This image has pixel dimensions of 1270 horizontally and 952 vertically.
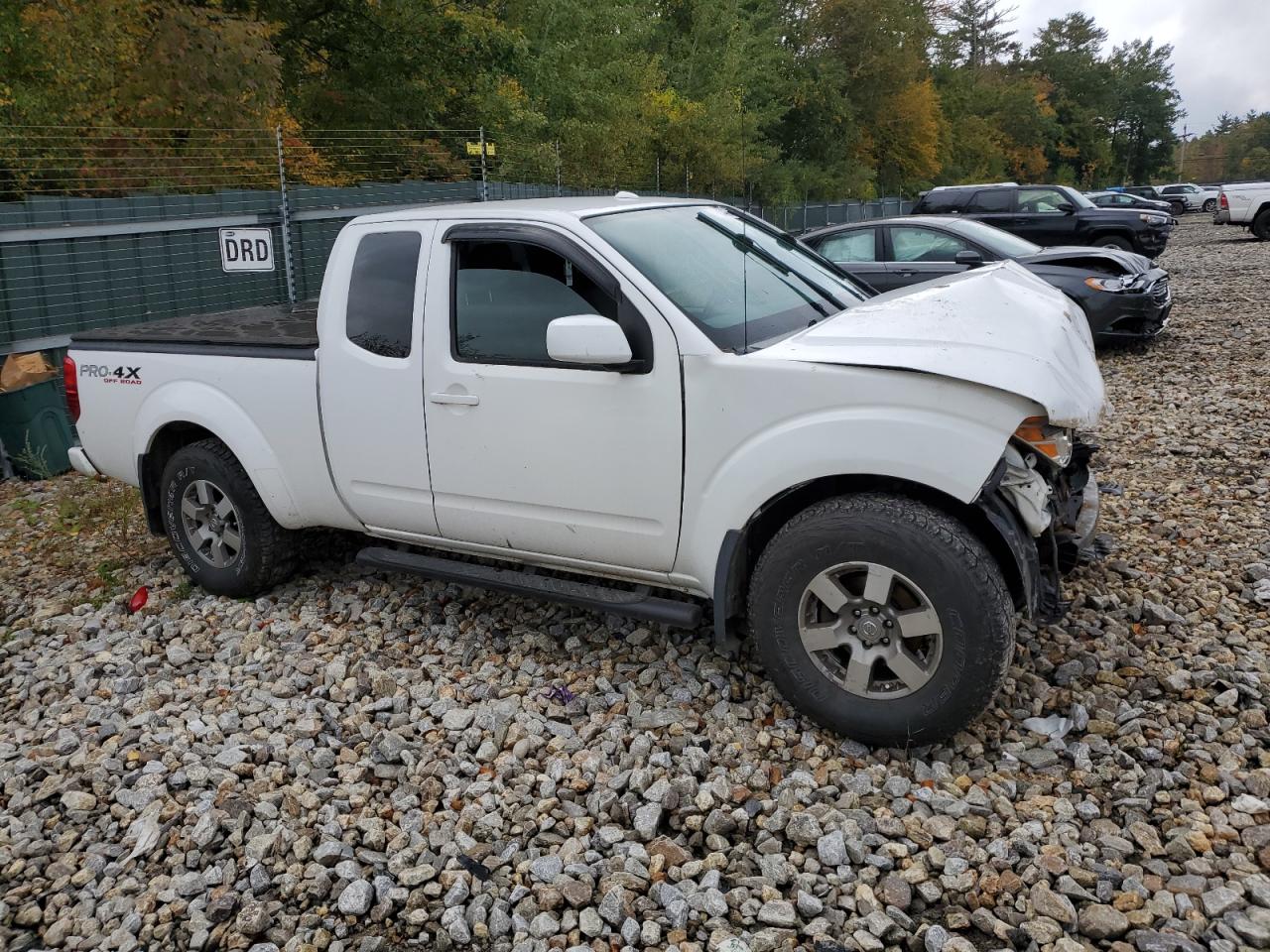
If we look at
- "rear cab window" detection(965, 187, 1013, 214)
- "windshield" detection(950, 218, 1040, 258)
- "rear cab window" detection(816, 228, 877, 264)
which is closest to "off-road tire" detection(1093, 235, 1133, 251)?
"rear cab window" detection(965, 187, 1013, 214)

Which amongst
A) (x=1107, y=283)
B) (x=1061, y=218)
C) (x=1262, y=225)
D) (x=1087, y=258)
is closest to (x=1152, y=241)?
(x=1061, y=218)

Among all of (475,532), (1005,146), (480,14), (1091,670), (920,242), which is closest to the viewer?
(1091,670)

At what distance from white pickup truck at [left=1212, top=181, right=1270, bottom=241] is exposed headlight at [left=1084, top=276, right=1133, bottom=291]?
55.8 feet

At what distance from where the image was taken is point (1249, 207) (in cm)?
2372

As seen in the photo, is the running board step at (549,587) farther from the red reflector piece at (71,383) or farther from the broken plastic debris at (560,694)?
the red reflector piece at (71,383)

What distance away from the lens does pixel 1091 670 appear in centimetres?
388

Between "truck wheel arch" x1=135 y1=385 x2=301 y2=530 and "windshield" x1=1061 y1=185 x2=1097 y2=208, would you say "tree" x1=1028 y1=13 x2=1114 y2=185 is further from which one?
"truck wheel arch" x1=135 y1=385 x2=301 y2=530

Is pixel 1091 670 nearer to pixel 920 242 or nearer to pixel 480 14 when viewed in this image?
pixel 920 242

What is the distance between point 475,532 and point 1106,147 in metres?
80.9

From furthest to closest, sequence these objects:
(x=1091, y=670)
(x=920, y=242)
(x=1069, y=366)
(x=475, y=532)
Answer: (x=920, y=242) < (x=475, y=532) < (x=1091, y=670) < (x=1069, y=366)

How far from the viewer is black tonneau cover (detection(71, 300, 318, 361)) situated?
457cm

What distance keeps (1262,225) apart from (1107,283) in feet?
56.8

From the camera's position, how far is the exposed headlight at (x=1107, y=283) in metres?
10.0

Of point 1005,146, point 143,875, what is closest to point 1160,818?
point 143,875
